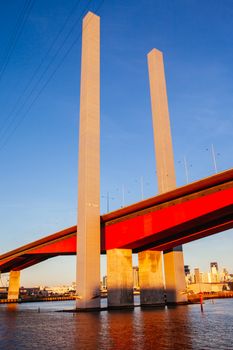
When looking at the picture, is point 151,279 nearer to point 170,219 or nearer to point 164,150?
point 170,219

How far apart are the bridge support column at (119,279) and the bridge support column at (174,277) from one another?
7.93 meters

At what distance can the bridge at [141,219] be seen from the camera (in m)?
45.8

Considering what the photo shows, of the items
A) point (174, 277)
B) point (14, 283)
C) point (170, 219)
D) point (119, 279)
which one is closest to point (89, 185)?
point (170, 219)

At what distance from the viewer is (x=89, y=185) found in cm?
5150

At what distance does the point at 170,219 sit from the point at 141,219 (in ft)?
16.6

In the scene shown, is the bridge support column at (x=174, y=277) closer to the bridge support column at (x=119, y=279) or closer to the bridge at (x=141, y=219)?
the bridge at (x=141, y=219)

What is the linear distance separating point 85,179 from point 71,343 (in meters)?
32.0

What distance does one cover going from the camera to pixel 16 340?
2306 cm

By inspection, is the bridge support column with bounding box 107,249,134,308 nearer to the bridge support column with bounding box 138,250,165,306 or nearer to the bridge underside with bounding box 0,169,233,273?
the bridge underside with bounding box 0,169,233,273

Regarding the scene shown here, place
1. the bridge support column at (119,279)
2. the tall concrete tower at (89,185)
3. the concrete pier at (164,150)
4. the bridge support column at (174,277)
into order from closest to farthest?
the tall concrete tower at (89,185)
the bridge support column at (119,279)
the bridge support column at (174,277)
the concrete pier at (164,150)

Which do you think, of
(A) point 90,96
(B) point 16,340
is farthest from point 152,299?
(B) point 16,340

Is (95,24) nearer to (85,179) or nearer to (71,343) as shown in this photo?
(85,179)

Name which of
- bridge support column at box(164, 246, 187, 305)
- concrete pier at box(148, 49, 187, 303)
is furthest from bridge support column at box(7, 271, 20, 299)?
concrete pier at box(148, 49, 187, 303)

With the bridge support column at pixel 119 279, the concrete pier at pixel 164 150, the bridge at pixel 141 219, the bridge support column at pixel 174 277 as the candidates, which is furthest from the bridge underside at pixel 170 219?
the concrete pier at pixel 164 150
